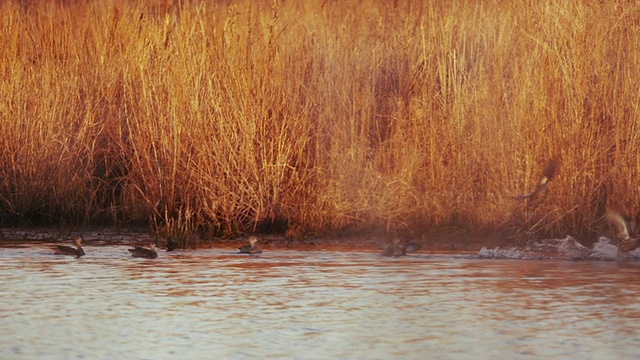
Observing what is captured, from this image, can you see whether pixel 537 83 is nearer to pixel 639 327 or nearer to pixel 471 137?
pixel 471 137

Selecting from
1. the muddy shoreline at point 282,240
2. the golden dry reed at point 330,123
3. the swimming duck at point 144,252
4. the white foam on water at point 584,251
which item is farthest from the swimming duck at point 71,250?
the white foam on water at point 584,251

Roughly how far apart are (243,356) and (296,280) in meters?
2.32

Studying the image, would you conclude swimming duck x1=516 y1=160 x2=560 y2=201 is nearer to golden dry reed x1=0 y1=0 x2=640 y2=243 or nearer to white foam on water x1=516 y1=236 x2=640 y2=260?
golden dry reed x1=0 y1=0 x2=640 y2=243

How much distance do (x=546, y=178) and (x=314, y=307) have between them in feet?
11.0

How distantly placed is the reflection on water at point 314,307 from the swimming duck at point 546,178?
0.95 m

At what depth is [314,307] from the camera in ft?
21.4

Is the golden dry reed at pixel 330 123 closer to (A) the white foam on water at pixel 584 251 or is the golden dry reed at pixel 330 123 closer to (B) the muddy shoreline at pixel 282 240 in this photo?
(B) the muddy shoreline at pixel 282 240

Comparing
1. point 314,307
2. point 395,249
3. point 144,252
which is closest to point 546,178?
point 395,249

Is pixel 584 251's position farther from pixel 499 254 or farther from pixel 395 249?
pixel 395 249

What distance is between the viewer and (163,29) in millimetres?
10703

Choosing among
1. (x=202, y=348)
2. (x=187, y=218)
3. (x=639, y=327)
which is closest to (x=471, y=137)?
(x=187, y=218)

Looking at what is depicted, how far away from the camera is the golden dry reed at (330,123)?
942cm

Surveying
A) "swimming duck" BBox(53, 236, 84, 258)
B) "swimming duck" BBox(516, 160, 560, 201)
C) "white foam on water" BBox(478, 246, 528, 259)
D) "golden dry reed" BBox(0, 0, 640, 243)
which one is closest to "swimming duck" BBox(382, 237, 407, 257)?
"white foam on water" BBox(478, 246, 528, 259)

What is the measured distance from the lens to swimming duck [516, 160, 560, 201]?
9.30 m
